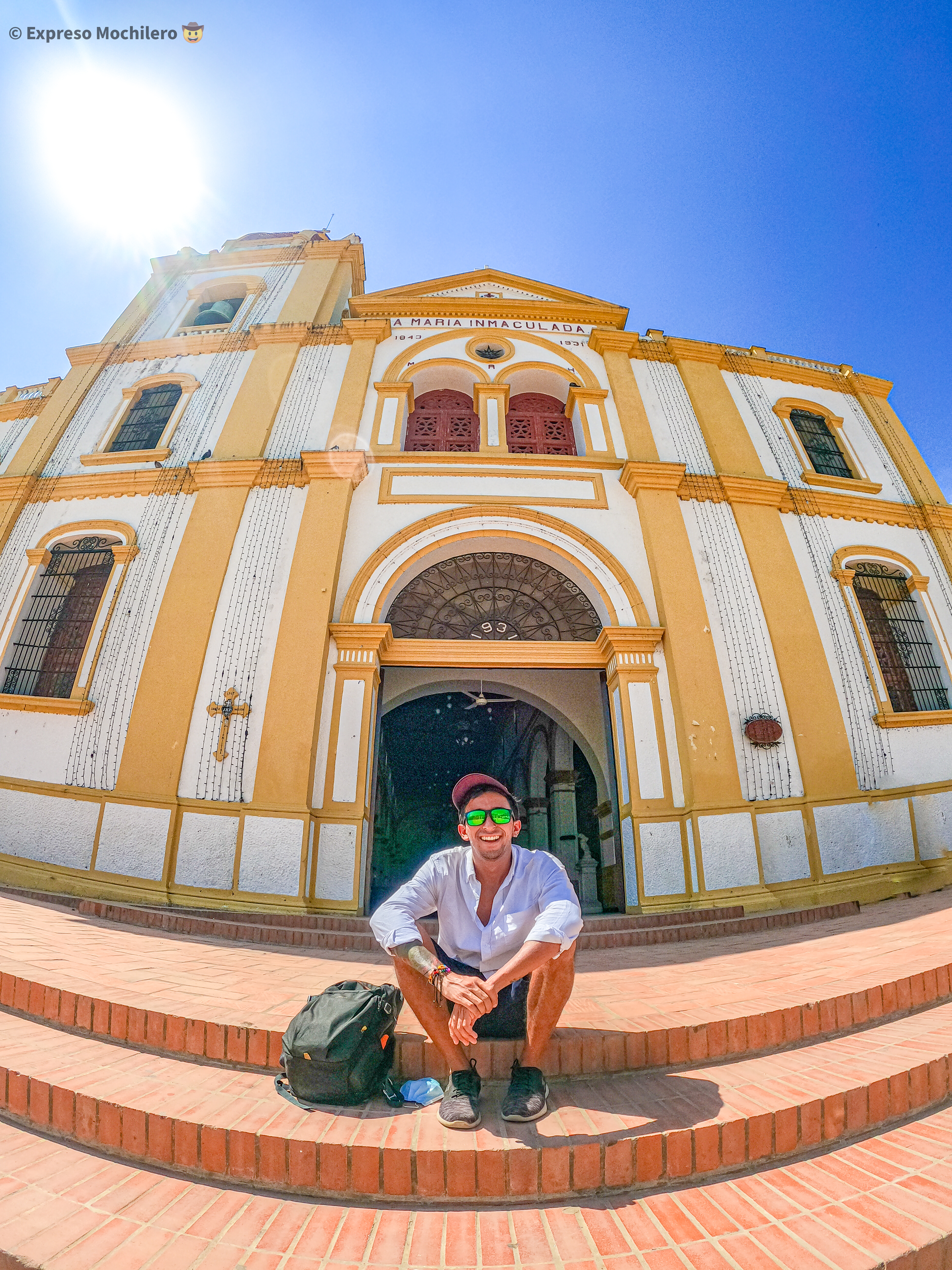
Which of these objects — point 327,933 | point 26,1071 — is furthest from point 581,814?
point 26,1071

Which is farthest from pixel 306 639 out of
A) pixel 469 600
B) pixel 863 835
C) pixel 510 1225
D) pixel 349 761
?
pixel 863 835

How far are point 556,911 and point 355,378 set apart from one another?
8775 mm

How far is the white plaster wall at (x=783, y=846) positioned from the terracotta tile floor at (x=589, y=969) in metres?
1.16

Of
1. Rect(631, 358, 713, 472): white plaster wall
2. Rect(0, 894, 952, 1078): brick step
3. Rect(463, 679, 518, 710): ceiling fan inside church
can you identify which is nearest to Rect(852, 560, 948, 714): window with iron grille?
Rect(631, 358, 713, 472): white plaster wall

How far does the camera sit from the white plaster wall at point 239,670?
648 centimetres

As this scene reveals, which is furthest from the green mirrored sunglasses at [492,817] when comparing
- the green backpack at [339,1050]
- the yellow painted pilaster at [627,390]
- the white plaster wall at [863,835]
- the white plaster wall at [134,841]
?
the yellow painted pilaster at [627,390]

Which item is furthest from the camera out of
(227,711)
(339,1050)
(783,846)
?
(227,711)

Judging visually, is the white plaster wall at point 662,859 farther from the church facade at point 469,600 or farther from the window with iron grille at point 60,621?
the window with iron grille at point 60,621

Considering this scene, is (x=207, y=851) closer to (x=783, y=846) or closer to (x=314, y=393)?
(x=783, y=846)

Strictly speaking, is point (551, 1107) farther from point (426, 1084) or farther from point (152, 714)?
point (152, 714)

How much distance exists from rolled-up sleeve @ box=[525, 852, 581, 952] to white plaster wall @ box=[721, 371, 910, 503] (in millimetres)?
8270

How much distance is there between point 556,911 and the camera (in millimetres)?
2252

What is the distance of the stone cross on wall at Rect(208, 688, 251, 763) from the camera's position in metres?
6.64

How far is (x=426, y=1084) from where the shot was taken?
2268mm
